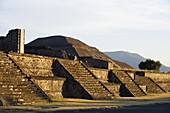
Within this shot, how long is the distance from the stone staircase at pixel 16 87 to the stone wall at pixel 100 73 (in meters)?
8.99

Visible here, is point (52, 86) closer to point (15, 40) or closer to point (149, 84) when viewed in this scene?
point (15, 40)

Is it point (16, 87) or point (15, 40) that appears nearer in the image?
point (16, 87)

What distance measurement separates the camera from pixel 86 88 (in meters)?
22.2

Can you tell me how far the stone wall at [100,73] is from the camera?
90.3ft

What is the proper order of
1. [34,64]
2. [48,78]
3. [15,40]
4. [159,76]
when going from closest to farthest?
[48,78], [34,64], [15,40], [159,76]

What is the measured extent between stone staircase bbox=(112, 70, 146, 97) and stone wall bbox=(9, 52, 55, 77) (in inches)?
288

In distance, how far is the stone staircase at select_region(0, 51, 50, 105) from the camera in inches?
647

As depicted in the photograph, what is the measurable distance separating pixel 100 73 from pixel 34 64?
302 inches

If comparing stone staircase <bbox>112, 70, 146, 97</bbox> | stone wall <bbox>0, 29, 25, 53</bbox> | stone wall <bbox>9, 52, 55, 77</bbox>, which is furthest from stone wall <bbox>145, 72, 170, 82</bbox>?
stone wall <bbox>0, 29, 25, 53</bbox>

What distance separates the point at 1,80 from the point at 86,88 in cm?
641

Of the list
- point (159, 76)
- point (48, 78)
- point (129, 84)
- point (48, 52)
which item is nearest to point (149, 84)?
point (159, 76)

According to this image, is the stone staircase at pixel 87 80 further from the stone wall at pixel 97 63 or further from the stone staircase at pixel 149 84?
the stone staircase at pixel 149 84

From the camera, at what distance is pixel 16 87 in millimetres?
17312

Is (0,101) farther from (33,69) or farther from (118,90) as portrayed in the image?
(118,90)
